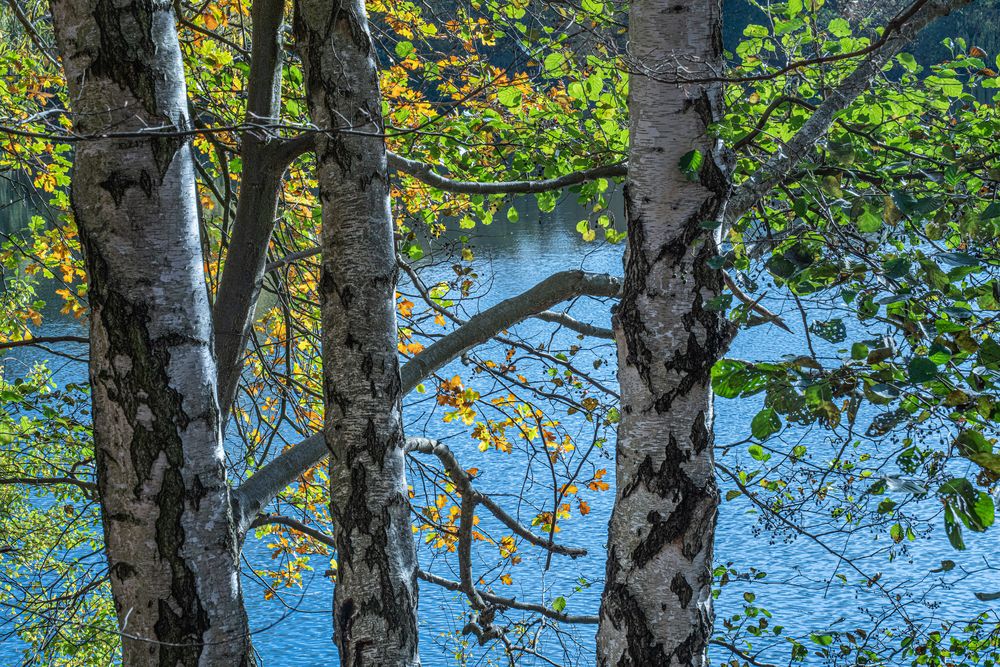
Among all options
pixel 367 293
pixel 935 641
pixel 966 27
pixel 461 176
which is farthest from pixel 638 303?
pixel 966 27

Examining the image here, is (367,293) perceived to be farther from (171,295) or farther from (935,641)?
(935,641)

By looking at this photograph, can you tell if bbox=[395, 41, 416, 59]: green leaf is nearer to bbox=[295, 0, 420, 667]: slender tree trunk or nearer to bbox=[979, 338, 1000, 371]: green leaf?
bbox=[295, 0, 420, 667]: slender tree trunk

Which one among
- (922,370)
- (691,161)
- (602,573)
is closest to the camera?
(922,370)

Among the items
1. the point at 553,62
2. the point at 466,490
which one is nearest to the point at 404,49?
the point at 553,62

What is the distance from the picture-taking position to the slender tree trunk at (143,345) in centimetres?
211

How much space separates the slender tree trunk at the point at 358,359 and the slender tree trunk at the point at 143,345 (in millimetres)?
498

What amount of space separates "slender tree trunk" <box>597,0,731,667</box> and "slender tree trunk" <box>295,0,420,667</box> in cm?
64

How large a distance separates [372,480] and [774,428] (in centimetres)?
136

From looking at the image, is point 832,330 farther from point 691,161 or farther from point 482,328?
point 482,328

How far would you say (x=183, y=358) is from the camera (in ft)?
7.02

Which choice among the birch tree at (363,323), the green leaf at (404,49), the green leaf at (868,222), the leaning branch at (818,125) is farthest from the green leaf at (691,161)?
the green leaf at (404,49)

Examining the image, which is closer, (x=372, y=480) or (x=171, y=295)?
(x=171, y=295)

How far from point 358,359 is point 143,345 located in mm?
680

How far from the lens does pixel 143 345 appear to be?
2107 millimetres
